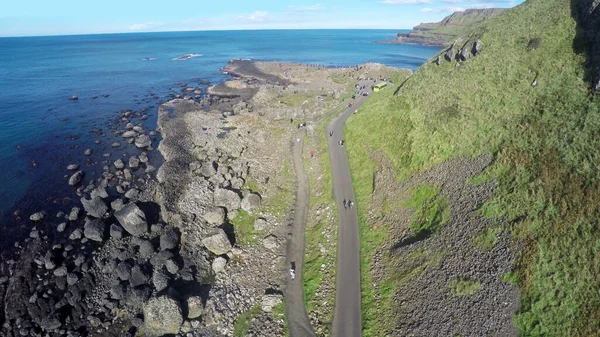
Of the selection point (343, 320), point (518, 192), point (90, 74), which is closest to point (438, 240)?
point (518, 192)

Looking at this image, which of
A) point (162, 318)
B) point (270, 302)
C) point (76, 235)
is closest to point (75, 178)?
point (76, 235)

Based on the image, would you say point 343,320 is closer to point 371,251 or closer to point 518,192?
point 371,251

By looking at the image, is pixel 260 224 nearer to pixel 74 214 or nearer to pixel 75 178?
pixel 74 214

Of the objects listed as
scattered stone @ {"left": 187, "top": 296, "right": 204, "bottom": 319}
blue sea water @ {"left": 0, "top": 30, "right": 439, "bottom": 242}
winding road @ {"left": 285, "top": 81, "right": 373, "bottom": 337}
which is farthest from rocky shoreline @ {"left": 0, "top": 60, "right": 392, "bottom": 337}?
blue sea water @ {"left": 0, "top": 30, "right": 439, "bottom": 242}

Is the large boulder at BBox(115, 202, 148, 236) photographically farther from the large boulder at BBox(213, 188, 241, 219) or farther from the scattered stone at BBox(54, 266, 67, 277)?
the large boulder at BBox(213, 188, 241, 219)

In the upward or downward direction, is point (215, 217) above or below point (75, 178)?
below
